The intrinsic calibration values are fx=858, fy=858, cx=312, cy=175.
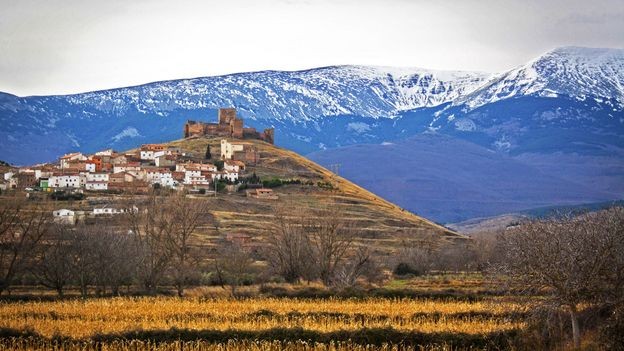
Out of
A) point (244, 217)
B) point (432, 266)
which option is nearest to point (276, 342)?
point (432, 266)

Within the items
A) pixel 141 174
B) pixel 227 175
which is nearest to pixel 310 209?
pixel 227 175

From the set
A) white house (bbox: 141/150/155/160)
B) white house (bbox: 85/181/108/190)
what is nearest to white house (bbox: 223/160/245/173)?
white house (bbox: 141/150/155/160)

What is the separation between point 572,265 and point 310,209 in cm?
8963

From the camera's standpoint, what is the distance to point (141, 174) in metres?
138

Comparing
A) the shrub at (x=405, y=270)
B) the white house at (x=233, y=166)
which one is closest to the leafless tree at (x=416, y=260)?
the shrub at (x=405, y=270)

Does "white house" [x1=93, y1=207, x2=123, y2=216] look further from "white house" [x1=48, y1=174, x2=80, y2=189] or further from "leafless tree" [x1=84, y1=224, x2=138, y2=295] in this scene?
"leafless tree" [x1=84, y1=224, x2=138, y2=295]

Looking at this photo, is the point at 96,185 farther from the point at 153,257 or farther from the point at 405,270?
the point at 153,257

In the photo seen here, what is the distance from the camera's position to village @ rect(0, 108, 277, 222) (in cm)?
12744

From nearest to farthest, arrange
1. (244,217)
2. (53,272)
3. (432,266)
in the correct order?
1. (53,272)
2. (432,266)
3. (244,217)

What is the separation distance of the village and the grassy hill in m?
3.32

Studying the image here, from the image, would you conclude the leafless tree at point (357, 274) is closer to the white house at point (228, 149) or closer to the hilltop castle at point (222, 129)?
the white house at point (228, 149)

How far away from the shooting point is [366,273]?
63.3 metres

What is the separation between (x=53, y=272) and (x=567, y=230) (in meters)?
32.1

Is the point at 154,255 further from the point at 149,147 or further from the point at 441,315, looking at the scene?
the point at 149,147
